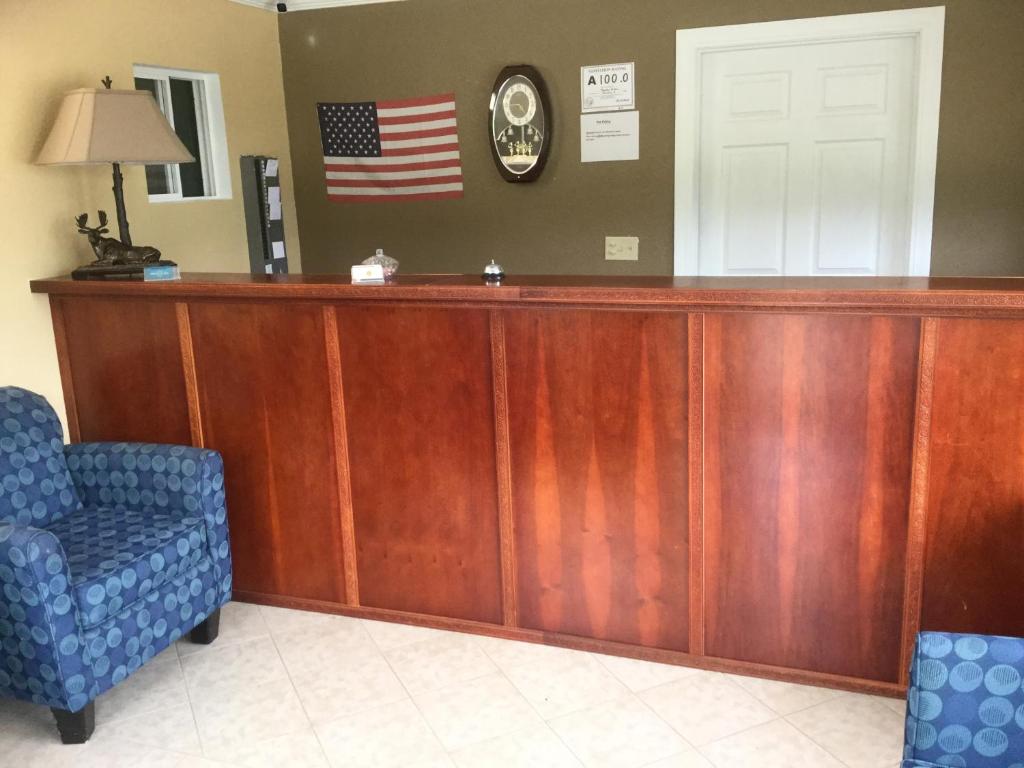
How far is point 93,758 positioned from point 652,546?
1643mm

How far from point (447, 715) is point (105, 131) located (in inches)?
86.9

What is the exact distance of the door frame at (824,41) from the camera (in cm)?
379

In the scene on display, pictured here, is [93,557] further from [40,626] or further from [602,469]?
[602,469]

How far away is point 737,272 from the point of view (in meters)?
4.36

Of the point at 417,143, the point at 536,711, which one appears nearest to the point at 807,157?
the point at 417,143

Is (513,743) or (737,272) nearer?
(513,743)

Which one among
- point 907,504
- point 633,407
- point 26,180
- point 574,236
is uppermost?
point 26,180

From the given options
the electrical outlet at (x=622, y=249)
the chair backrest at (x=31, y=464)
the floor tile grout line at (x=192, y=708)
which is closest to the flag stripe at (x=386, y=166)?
the electrical outlet at (x=622, y=249)

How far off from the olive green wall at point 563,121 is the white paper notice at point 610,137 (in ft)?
0.13

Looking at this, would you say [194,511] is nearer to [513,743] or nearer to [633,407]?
[513,743]

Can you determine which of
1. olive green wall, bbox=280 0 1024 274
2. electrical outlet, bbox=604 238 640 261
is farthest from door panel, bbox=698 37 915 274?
electrical outlet, bbox=604 238 640 261

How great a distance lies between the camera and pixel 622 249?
175 inches

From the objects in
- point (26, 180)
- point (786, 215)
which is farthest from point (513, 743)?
point (786, 215)

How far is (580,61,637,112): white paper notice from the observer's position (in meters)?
4.26
